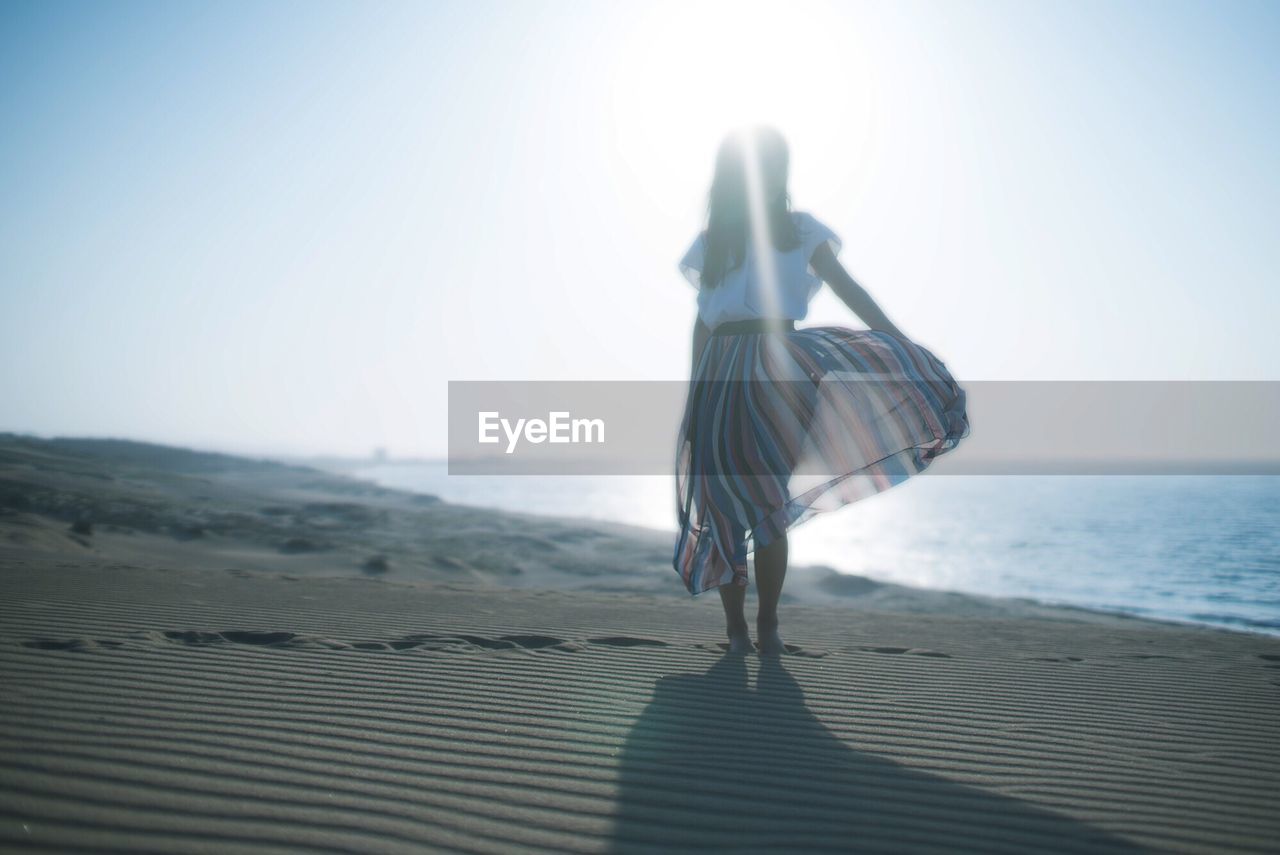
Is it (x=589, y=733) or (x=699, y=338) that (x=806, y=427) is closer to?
(x=699, y=338)

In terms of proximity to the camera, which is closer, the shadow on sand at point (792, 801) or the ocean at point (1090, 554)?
the shadow on sand at point (792, 801)

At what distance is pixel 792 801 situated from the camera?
7.13 ft

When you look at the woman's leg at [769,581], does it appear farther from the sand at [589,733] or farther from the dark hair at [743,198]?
the dark hair at [743,198]

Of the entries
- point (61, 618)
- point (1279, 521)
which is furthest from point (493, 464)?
point (61, 618)

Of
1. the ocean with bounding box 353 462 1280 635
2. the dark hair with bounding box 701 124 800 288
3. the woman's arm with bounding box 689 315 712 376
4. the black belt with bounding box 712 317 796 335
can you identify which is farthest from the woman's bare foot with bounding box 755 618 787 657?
the ocean with bounding box 353 462 1280 635

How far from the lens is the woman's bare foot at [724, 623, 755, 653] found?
13.4 ft

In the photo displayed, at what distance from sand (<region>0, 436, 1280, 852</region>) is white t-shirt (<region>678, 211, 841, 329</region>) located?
1612mm

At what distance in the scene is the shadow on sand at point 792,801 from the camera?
195 cm

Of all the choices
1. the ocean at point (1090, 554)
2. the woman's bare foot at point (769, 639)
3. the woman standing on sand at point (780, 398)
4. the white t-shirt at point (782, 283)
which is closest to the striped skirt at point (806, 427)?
the woman standing on sand at point (780, 398)

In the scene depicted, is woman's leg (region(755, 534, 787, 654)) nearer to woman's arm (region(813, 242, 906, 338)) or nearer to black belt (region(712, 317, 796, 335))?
black belt (region(712, 317, 796, 335))

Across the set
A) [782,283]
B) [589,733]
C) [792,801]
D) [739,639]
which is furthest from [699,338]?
[792,801]

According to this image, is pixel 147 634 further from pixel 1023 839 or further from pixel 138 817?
pixel 1023 839

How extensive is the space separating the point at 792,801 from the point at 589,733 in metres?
0.72

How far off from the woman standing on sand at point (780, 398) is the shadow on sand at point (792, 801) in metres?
1.12
